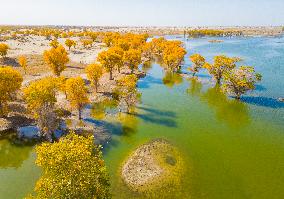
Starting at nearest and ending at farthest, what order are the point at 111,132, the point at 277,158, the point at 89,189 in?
the point at 89,189
the point at 277,158
the point at 111,132

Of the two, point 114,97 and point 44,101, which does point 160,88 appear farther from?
point 44,101

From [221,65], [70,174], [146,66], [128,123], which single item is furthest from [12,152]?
[146,66]

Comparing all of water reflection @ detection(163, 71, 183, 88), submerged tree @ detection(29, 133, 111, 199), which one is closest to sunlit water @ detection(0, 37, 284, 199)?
water reflection @ detection(163, 71, 183, 88)

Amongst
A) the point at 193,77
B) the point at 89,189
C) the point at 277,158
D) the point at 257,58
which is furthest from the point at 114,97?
the point at 257,58

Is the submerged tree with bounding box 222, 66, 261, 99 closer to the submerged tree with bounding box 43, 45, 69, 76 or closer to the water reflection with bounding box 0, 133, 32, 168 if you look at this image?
the submerged tree with bounding box 43, 45, 69, 76

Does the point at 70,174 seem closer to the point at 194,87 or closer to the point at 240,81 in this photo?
the point at 240,81
